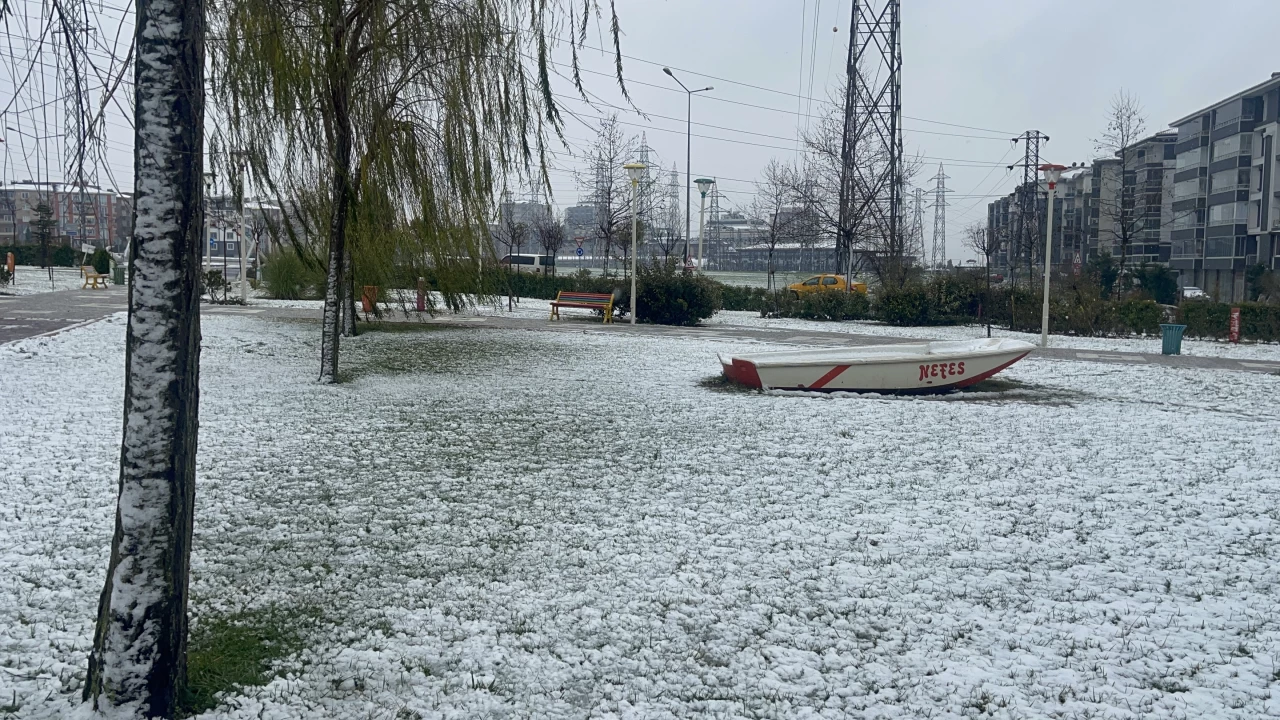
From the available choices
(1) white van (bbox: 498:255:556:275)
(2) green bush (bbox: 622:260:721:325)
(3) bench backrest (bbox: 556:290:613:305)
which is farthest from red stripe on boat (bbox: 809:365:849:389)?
(1) white van (bbox: 498:255:556:275)

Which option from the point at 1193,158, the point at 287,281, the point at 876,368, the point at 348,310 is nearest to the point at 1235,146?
the point at 1193,158

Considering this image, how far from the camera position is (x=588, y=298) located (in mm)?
23797

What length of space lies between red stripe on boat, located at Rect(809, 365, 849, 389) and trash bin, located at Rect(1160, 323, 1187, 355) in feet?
31.4

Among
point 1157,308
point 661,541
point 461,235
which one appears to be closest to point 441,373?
point 461,235

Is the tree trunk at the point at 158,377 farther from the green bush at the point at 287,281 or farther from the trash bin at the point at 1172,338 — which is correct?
the green bush at the point at 287,281

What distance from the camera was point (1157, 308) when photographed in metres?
21.7

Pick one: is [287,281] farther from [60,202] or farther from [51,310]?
[60,202]

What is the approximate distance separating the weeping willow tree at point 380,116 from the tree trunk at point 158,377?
5.09 metres

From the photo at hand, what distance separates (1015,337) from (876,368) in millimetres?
11490

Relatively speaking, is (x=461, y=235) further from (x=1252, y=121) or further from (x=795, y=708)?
(x=1252, y=121)

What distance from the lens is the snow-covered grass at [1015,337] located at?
18500 mm

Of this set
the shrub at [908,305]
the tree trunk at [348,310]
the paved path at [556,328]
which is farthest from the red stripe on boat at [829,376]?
the shrub at [908,305]

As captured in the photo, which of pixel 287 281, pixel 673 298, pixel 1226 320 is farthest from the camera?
pixel 287 281

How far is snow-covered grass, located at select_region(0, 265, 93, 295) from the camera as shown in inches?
1104
